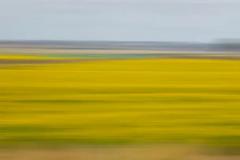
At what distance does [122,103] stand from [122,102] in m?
0.07

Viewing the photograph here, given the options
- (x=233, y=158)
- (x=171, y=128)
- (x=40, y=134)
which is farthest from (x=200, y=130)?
(x=40, y=134)

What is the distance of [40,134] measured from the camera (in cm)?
569

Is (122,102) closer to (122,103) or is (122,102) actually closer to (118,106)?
(122,103)

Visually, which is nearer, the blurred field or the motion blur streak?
the motion blur streak

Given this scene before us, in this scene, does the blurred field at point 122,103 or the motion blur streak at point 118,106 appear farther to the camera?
the blurred field at point 122,103

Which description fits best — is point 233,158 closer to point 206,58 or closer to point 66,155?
point 66,155

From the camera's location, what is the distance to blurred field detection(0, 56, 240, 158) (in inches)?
224

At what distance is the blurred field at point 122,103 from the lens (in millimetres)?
5691

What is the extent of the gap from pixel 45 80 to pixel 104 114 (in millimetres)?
2209

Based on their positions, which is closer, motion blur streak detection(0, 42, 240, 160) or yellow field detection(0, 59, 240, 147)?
motion blur streak detection(0, 42, 240, 160)

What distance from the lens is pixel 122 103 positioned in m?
7.36

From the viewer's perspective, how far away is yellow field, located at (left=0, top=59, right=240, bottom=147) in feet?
18.8

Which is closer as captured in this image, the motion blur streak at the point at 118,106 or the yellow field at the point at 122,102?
the motion blur streak at the point at 118,106

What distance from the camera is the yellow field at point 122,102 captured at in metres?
5.73
